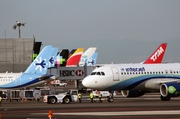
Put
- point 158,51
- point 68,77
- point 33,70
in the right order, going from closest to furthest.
A: point 33,70, point 158,51, point 68,77

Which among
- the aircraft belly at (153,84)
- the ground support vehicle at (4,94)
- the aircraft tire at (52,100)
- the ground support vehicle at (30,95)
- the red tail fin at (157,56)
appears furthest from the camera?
the red tail fin at (157,56)

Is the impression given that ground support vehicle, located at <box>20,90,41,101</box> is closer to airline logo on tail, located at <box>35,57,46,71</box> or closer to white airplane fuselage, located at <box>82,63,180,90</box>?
airline logo on tail, located at <box>35,57,46,71</box>

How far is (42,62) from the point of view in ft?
292

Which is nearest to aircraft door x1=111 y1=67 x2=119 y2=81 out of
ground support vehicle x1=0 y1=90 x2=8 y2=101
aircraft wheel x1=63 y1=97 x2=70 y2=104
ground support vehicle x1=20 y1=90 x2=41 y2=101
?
aircraft wheel x1=63 y1=97 x2=70 y2=104

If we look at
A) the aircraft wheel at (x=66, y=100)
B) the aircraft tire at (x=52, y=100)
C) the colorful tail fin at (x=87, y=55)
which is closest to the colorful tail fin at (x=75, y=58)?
the colorful tail fin at (x=87, y=55)

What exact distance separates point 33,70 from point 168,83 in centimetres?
2825

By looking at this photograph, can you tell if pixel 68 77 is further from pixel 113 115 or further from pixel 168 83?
pixel 113 115

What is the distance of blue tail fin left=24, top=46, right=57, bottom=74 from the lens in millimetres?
87312

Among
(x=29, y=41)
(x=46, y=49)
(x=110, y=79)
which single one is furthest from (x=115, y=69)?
(x=29, y=41)

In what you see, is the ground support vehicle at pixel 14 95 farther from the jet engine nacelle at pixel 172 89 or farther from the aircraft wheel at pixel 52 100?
the jet engine nacelle at pixel 172 89

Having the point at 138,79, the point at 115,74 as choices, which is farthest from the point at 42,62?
the point at 138,79

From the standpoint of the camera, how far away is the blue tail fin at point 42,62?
286 feet

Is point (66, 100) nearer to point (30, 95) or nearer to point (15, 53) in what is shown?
point (30, 95)

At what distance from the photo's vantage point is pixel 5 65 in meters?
146
